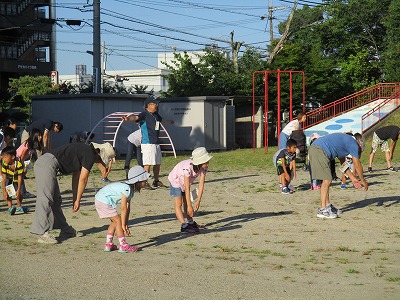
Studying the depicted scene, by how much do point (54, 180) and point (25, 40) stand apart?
48643 mm

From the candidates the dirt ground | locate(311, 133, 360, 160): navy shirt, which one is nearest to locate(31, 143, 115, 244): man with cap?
the dirt ground

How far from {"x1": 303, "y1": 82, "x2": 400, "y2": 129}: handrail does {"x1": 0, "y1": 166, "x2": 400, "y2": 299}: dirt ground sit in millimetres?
22431

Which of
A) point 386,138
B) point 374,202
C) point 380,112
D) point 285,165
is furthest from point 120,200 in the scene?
point 380,112

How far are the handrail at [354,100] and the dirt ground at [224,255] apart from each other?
2243cm

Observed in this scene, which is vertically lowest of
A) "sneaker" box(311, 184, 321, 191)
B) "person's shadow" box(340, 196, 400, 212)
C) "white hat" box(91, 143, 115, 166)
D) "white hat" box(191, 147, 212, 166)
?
"person's shadow" box(340, 196, 400, 212)

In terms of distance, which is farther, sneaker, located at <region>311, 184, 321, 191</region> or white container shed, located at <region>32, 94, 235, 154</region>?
white container shed, located at <region>32, 94, 235, 154</region>

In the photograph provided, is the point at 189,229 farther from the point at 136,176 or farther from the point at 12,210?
the point at 12,210

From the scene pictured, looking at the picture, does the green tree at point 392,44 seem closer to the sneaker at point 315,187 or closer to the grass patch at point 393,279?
the sneaker at point 315,187

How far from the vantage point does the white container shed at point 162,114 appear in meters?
30.2

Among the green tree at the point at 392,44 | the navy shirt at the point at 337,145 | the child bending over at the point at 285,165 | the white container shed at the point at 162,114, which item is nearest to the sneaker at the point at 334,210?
the navy shirt at the point at 337,145

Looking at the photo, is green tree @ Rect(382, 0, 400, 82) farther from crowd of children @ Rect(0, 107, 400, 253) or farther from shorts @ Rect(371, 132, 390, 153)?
crowd of children @ Rect(0, 107, 400, 253)

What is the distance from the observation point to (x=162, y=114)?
34.5 meters

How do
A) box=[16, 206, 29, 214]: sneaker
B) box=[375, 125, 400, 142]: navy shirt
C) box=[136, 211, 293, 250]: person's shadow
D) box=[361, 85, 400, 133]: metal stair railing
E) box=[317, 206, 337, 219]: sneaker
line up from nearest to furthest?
1. box=[136, 211, 293, 250]: person's shadow
2. box=[317, 206, 337, 219]: sneaker
3. box=[16, 206, 29, 214]: sneaker
4. box=[375, 125, 400, 142]: navy shirt
5. box=[361, 85, 400, 133]: metal stair railing

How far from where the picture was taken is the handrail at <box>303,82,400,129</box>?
3731 cm
